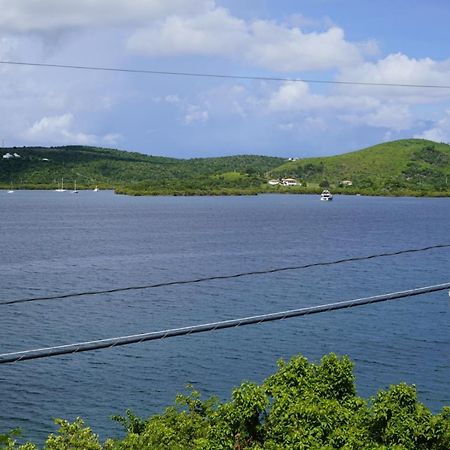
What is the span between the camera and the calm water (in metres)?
28.2

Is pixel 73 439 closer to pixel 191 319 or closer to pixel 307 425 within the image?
pixel 307 425

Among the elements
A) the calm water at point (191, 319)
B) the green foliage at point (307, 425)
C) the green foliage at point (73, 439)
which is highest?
the green foliage at point (307, 425)

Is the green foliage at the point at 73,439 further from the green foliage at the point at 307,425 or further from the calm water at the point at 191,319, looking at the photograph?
the calm water at the point at 191,319

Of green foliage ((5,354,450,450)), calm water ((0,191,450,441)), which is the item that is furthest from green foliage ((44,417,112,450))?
calm water ((0,191,450,441))

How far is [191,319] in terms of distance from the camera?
40125 millimetres

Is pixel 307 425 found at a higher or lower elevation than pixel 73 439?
higher

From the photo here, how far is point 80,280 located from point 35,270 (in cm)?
613

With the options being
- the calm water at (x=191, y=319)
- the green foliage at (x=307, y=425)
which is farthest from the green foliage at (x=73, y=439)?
the calm water at (x=191, y=319)

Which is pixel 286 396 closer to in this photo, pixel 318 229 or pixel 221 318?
pixel 221 318

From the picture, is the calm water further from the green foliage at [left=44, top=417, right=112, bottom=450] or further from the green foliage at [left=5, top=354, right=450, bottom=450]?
the green foliage at [left=5, top=354, right=450, bottom=450]

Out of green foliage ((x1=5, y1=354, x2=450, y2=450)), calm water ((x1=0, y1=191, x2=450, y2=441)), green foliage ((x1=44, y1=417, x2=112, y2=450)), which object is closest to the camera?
green foliage ((x1=5, y1=354, x2=450, y2=450))

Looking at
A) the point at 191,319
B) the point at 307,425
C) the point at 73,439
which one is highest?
the point at 307,425

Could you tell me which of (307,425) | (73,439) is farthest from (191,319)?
(307,425)

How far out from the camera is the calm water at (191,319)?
28.2 metres
